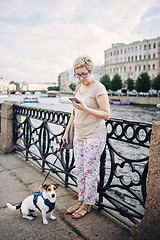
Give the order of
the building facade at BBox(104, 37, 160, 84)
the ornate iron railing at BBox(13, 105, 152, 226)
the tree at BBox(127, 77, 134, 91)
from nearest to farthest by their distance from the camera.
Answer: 1. the ornate iron railing at BBox(13, 105, 152, 226)
2. the tree at BBox(127, 77, 134, 91)
3. the building facade at BBox(104, 37, 160, 84)

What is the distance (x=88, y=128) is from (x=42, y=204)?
0.87 meters

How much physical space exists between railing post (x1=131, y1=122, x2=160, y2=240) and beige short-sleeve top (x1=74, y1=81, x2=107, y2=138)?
25.1 inches

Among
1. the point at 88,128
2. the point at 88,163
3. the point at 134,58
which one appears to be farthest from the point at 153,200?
Answer: the point at 134,58

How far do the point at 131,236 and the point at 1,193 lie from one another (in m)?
1.82

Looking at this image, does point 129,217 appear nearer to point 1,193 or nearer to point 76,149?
point 76,149

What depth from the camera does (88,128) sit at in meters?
2.49

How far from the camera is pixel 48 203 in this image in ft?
8.09

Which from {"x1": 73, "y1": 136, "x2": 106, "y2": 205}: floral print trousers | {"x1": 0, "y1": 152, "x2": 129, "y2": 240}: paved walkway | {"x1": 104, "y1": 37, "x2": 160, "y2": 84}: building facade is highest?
{"x1": 104, "y1": 37, "x2": 160, "y2": 84}: building facade

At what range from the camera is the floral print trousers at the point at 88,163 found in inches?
98.7

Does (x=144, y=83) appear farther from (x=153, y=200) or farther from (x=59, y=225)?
(x=153, y=200)

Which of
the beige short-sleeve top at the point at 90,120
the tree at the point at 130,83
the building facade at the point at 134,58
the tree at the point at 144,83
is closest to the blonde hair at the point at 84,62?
the beige short-sleeve top at the point at 90,120

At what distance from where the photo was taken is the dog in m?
2.46

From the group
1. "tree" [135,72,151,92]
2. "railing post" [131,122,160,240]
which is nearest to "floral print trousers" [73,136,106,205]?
"railing post" [131,122,160,240]

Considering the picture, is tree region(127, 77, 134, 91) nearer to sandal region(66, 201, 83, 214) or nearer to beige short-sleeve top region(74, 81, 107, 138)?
sandal region(66, 201, 83, 214)
